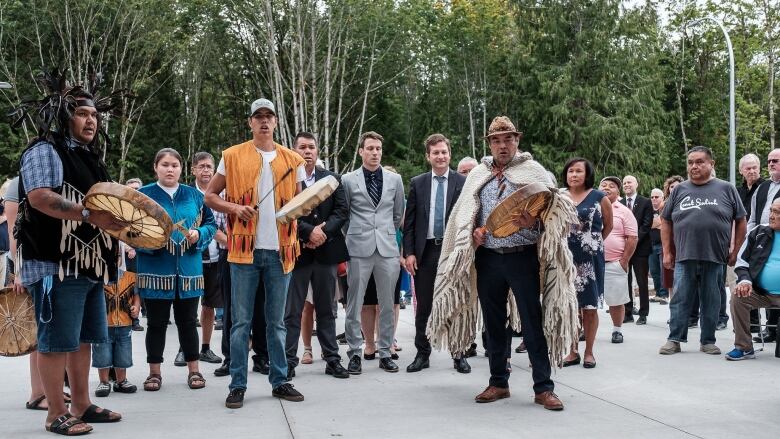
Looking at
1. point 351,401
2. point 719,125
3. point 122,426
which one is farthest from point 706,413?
point 719,125

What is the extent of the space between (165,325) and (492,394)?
269 cm

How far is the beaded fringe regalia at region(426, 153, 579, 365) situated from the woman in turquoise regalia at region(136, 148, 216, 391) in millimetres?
1950

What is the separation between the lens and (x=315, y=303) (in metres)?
7.18

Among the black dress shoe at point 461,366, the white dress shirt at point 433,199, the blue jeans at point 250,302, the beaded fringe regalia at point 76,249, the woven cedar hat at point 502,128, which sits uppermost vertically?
the woven cedar hat at point 502,128

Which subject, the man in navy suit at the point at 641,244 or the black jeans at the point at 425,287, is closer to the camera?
the black jeans at the point at 425,287

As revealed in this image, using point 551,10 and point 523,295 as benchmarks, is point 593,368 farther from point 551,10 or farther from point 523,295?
point 551,10

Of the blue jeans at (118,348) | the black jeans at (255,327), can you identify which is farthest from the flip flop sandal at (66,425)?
the black jeans at (255,327)

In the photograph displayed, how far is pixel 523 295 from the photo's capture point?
575 cm

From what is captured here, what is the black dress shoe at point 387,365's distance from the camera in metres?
7.19

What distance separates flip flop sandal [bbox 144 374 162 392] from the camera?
6.41m

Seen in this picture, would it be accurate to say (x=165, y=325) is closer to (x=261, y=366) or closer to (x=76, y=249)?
(x=261, y=366)

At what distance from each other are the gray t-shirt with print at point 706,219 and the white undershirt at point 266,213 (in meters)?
4.52

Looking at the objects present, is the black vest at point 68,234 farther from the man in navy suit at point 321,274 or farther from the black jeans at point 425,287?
the black jeans at point 425,287

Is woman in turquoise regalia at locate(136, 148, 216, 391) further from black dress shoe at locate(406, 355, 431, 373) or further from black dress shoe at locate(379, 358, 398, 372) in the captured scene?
black dress shoe at locate(406, 355, 431, 373)
